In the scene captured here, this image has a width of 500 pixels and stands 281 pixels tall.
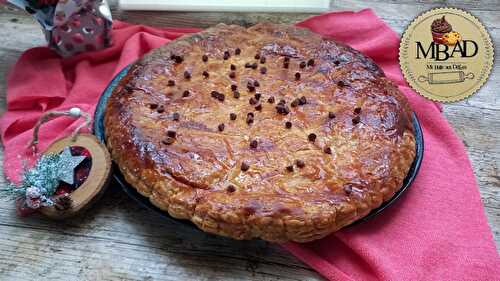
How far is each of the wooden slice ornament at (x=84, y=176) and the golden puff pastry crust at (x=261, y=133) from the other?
0.05m

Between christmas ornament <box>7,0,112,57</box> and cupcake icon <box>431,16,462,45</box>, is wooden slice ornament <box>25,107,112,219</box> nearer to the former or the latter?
christmas ornament <box>7,0,112,57</box>

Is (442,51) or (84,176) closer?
(84,176)

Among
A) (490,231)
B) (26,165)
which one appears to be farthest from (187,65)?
(490,231)

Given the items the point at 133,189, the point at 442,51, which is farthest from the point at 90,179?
the point at 442,51

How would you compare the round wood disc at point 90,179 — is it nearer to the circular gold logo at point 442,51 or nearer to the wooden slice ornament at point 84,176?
the wooden slice ornament at point 84,176

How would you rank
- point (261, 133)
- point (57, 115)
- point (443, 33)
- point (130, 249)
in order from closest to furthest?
1. point (130, 249)
2. point (261, 133)
3. point (57, 115)
4. point (443, 33)

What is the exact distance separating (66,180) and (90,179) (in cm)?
8

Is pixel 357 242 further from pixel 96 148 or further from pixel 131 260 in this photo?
pixel 96 148

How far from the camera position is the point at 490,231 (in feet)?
5.95

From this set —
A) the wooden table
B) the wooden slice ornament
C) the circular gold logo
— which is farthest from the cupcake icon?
the wooden slice ornament

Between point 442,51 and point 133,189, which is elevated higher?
point 442,51

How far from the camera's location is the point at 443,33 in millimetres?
2188

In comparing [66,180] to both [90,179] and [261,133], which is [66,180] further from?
[261,133]

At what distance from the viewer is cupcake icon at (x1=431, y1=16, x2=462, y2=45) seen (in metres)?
2.17
